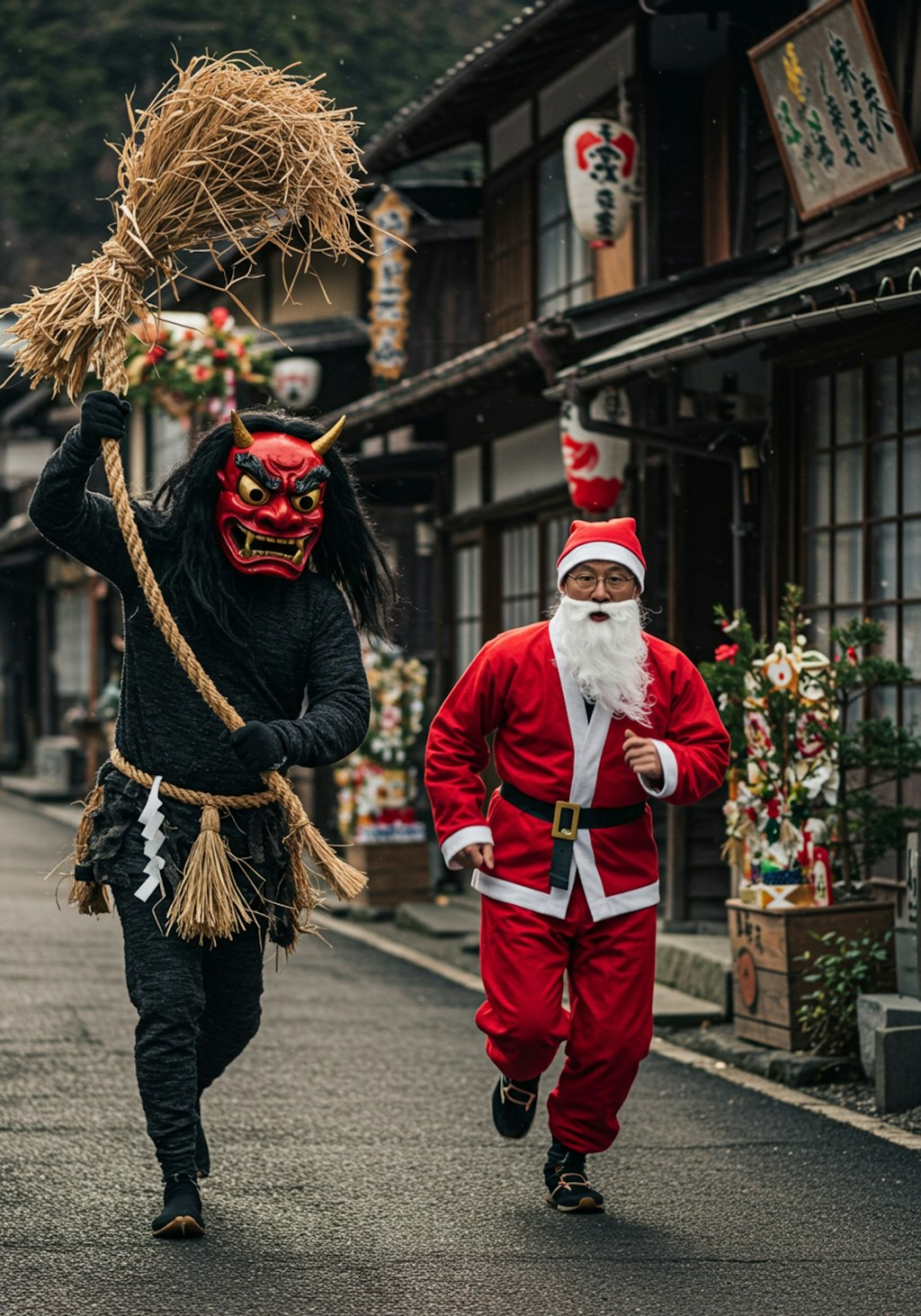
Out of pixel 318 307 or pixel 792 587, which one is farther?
pixel 318 307

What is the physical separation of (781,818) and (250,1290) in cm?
395

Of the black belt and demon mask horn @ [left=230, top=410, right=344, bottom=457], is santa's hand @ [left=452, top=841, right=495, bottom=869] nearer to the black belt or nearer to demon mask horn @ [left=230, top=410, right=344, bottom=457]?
the black belt

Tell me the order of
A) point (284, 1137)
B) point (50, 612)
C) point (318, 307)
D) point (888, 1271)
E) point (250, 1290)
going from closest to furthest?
1. point (250, 1290)
2. point (888, 1271)
3. point (284, 1137)
4. point (318, 307)
5. point (50, 612)

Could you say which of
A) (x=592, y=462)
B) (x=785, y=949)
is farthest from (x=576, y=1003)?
(x=592, y=462)

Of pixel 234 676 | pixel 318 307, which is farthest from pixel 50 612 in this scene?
pixel 234 676

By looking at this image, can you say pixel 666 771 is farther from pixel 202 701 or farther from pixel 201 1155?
pixel 201 1155

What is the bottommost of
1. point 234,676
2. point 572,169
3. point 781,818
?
point 781,818

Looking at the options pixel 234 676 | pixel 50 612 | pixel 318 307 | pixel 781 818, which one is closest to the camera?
pixel 234 676

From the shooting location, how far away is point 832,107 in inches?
372

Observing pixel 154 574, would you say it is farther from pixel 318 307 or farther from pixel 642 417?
pixel 318 307

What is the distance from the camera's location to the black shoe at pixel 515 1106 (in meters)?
5.44

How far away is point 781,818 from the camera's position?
785cm

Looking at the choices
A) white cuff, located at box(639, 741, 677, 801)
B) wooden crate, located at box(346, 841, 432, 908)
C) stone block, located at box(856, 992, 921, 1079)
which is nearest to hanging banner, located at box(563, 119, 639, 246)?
wooden crate, located at box(346, 841, 432, 908)

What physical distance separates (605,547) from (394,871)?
9.02 m
